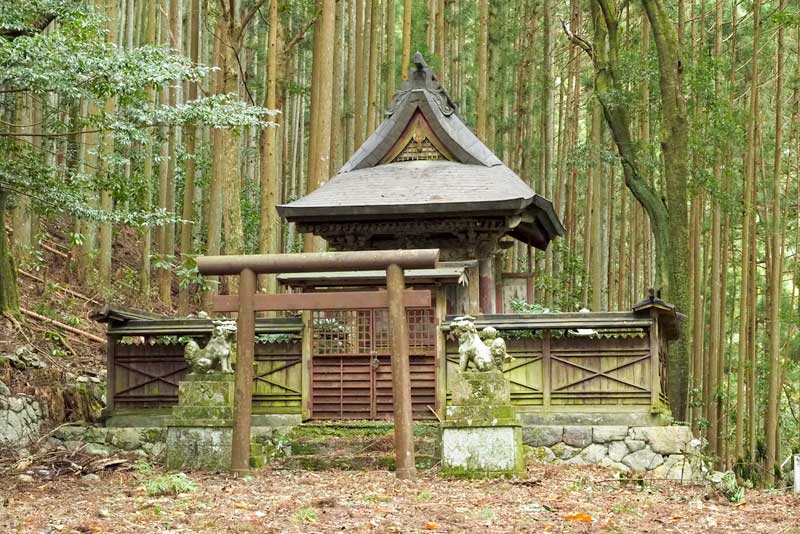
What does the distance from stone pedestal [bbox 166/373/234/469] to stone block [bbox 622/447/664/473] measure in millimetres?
5020

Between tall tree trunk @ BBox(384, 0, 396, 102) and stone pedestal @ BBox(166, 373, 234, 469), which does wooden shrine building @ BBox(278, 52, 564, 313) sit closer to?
stone pedestal @ BBox(166, 373, 234, 469)

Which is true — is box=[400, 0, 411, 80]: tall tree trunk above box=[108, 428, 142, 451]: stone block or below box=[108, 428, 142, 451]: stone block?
above

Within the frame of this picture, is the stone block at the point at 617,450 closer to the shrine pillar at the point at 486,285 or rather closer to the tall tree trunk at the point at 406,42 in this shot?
the shrine pillar at the point at 486,285

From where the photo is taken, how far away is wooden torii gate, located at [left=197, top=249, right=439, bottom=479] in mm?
10547

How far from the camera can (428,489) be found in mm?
9562

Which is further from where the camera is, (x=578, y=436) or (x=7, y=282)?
(x=7, y=282)

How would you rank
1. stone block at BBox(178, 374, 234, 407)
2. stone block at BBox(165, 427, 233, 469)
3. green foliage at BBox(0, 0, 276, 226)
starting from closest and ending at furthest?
green foliage at BBox(0, 0, 276, 226) → stone block at BBox(165, 427, 233, 469) → stone block at BBox(178, 374, 234, 407)

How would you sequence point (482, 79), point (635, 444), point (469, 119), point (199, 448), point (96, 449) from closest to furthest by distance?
point (199, 448), point (635, 444), point (96, 449), point (482, 79), point (469, 119)

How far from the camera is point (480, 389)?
35.9ft

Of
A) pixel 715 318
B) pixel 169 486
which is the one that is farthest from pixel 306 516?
pixel 715 318

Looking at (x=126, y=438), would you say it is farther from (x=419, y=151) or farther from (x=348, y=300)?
(x=419, y=151)

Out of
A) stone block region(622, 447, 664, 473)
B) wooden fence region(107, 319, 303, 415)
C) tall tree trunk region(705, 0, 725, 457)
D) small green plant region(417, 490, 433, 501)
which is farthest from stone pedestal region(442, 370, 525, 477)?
tall tree trunk region(705, 0, 725, 457)

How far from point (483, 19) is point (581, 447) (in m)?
16.8

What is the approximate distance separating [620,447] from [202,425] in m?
5.28
